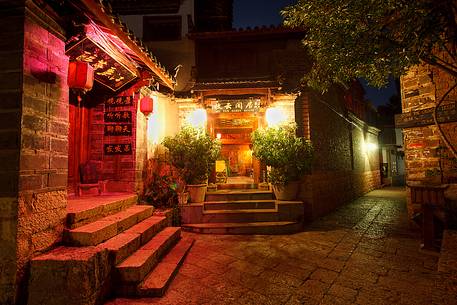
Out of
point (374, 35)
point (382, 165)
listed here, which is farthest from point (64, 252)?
point (382, 165)

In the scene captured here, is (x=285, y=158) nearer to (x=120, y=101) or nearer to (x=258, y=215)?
(x=258, y=215)

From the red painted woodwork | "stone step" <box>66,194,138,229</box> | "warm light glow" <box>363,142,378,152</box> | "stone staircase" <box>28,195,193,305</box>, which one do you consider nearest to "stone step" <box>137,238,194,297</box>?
"stone staircase" <box>28,195,193,305</box>

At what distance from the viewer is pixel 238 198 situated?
8805 mm

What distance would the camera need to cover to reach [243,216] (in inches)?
313

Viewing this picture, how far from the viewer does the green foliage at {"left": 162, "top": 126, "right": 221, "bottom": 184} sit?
8141 millimetres

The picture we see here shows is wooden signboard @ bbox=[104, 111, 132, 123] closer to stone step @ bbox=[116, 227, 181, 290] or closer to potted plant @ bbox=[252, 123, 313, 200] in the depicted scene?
stone step @ bbox=[116, 227, 181, 290]

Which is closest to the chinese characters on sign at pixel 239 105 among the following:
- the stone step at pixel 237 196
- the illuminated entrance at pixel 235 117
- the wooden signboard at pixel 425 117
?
the illuminated entrance at pixel 235 117

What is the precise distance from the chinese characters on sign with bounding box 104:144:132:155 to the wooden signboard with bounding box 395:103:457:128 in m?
8.47

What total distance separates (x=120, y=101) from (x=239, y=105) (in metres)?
4.39

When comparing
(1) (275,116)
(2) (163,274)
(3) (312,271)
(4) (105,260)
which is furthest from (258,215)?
(4) (105,260)

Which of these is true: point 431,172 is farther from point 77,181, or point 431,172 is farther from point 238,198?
point 77,181

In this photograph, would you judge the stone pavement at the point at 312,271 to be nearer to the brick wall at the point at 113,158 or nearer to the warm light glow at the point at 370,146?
the brick wall at the point at 113,158

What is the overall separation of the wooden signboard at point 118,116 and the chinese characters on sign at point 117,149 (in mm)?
783

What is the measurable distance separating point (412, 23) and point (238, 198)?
22.0 feet
